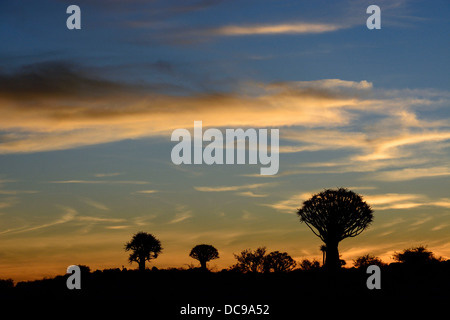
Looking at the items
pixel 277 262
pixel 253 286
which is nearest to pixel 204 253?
pixel 277 262

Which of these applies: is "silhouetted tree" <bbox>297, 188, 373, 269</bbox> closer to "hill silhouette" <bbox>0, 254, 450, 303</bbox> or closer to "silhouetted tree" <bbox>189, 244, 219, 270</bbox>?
"hill silhouette" <bbox>0, 254, 450, 303</bbox>

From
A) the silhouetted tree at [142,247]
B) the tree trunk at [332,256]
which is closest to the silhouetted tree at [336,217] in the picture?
the tree trunk at [332,256]

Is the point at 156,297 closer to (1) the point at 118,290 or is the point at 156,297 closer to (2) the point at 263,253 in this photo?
(1) the point at 118,290

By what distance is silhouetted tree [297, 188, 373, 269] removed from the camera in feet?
141

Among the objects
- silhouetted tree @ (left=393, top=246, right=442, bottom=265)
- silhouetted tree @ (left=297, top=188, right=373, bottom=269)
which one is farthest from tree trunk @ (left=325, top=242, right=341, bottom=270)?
silhouetted tree @ (left=393, top=246, right=442, bottom=265)

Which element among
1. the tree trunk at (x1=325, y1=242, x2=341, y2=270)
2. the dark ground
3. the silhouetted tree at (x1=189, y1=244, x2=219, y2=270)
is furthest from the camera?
the silhouetted tree at (x1=189, y1=244, x2=219, y2=270)

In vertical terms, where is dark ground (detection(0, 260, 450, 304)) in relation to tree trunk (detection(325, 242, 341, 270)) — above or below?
below

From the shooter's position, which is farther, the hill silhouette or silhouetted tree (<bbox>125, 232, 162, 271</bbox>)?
silhouetted tree (<bbox>125, 232, 162, 271</bbox>)

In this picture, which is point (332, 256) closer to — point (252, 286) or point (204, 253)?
point (252, 286)

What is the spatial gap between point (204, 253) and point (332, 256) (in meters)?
27.4
